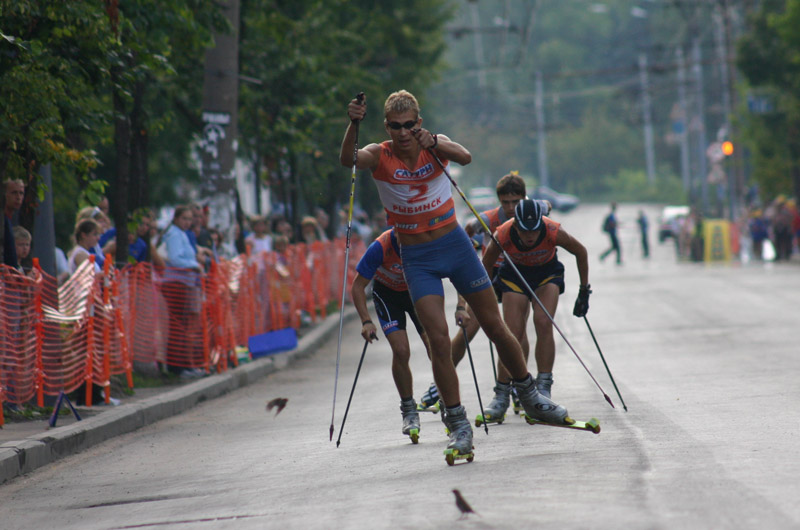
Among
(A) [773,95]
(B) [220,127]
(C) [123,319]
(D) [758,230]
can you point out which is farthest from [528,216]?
(D) [758,230]

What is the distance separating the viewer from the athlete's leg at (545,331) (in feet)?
32.6

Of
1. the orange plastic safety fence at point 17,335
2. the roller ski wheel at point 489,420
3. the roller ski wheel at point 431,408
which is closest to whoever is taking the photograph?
the roller ski wheel at point 489,420

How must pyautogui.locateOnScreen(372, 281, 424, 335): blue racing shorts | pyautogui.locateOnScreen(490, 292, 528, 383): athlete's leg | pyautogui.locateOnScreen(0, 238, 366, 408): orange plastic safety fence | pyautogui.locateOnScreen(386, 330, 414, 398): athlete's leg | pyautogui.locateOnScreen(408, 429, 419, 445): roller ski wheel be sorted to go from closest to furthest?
1. pyautogui.locateOnScreen(408, 429, 419, 445): roller ski wheel
2. pyautogui.locateOnScreen(386, 330, 414, 398): athlete's leg
3. pyautogui.locateOnScreen(372, 281, 424, 335): blue racing shorts
4. pyautogui.locateOnScreen(490, 292, 528, 383): athlete's leg
5. pyautogui.locateOnScreen(0, 238, 366, 408): orange plastic safety fence

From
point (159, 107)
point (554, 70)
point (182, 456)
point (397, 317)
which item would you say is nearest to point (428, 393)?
point (397, 317)

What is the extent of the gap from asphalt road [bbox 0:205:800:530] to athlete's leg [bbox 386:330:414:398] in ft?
1.15

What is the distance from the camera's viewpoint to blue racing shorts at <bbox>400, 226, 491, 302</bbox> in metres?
7.99

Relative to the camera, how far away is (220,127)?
59.8 feet

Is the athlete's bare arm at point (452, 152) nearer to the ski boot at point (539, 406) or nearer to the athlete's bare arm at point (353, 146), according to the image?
the athlete's bare arm at point (353, 146)

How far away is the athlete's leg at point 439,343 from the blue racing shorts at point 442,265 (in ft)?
0.19

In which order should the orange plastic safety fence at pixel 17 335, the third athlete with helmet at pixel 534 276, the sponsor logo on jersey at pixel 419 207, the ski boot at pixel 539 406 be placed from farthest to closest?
the orange plastic safety fence at pixel 17 335 → the third athlete with helmet at pixel 534 276 → the ski boot at pixel 539 406 → the sponsor logo on jersey at pixel 419 207

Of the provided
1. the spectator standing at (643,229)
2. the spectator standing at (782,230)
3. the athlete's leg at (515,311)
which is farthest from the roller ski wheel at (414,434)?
the spectator standing at (643,229)

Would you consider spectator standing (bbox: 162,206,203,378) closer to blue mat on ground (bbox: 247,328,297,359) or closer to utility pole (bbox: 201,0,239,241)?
blue mat on ground (bbox: 247,328,297,359)

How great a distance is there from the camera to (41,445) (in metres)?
9.56

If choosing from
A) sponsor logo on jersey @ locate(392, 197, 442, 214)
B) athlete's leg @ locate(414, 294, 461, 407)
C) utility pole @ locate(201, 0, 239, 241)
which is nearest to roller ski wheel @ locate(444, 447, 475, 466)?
athlete's leg @ locate(414, 294, 461, 407)
